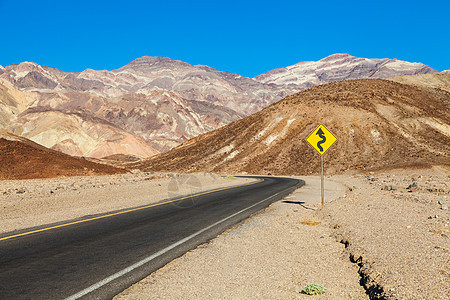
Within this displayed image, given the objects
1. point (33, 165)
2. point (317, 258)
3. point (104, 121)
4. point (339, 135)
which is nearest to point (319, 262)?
point (317, 258)

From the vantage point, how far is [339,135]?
2350 inches

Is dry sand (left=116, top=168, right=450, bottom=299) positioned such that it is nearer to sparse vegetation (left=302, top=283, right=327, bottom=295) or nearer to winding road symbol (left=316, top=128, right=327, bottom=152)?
sparse vegetation (left=302, top=283, right=327, bottom=295)

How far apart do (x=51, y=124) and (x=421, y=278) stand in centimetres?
12468

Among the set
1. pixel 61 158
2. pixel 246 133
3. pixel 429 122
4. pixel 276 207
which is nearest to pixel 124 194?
pixel 276 207

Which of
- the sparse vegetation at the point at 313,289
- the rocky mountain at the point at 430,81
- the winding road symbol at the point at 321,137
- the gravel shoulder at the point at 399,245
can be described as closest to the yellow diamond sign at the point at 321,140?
the winding road symbol at the point at 321,137

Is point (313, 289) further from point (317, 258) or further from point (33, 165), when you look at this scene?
point (33, 165)

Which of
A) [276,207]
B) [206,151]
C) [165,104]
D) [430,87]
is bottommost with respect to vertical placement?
[276,207]

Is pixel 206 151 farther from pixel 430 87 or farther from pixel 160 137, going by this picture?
pixel 160 137

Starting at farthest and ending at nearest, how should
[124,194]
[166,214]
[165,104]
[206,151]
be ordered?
[165,104], [206,151], [124,194], [166,214]

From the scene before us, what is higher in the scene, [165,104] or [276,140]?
[165,104]

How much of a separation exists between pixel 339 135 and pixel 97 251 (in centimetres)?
5793

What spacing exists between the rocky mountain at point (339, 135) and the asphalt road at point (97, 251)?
41172mm

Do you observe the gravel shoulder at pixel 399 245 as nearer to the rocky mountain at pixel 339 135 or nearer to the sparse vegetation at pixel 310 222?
the sparse vegetation at pixel 310 222

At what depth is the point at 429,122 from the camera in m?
60.1
